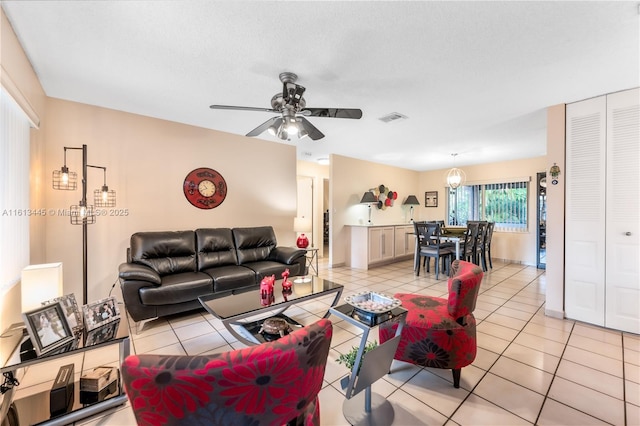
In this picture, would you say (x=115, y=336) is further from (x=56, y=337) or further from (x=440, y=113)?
(x=440, y=113)

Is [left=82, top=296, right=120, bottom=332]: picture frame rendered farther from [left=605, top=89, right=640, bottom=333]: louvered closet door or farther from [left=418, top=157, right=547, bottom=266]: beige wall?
[left=418, top=157, right=547, bottom=266]: beige wall

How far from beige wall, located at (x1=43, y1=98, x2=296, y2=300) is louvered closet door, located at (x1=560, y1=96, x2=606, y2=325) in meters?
4.12

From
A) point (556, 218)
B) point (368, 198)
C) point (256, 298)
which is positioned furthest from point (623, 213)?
point (368, 198)

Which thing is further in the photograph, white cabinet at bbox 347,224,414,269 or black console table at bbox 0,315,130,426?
white cabinet at bbox 347,224,414,269

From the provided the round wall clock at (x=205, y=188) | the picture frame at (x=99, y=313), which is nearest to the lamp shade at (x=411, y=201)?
the round wall clock at (x=205, y=188)

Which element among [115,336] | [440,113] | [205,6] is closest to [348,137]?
[440,113]

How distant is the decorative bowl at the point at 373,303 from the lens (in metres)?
1.50

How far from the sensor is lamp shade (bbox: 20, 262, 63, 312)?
5.86ft

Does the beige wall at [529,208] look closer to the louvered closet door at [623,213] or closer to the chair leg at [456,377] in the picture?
the louvered closet door at [623,213]

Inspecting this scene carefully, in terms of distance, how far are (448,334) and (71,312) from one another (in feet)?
8.05

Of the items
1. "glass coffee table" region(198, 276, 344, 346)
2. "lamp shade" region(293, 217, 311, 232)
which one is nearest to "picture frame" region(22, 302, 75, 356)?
"glass coffee table" region(198, 276, 344, 346)

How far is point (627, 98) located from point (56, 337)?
5052 mm

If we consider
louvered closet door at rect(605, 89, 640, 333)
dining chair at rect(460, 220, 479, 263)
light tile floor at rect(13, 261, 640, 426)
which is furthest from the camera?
dining chair at rect(460, 220, 479, 263)

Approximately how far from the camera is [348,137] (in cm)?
434
